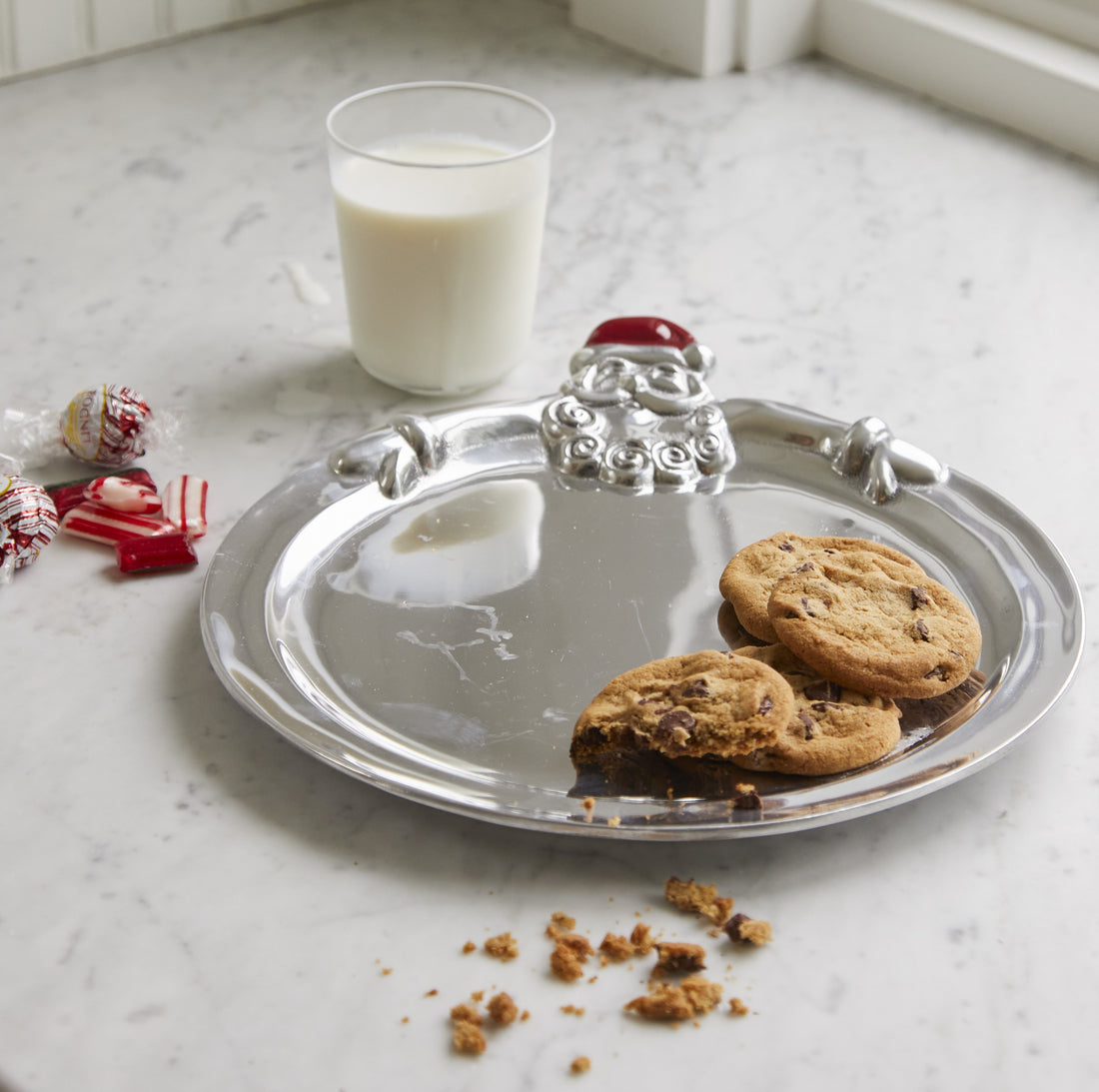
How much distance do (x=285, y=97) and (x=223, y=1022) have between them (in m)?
1.25

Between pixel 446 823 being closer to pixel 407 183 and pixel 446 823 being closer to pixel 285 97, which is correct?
pixel 407 183

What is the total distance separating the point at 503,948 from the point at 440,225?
1.76 feet

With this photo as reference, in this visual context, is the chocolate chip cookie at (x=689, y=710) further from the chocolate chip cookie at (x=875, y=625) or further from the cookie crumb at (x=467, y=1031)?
the cookie crumb at (x=467, y=1031)

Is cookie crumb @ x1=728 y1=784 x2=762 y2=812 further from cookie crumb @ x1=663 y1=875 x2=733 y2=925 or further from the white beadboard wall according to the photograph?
the white beadboard wall

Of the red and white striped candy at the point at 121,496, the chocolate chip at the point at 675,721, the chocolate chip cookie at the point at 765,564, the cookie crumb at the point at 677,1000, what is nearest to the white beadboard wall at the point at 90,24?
the red and white striped candy at the point at 121,496

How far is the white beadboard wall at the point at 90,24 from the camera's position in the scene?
1.52m

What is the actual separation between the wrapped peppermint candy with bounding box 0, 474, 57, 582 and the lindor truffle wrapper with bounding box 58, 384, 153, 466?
7cm

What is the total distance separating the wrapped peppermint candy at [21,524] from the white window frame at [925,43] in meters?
1.07

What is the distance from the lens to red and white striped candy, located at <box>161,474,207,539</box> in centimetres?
88

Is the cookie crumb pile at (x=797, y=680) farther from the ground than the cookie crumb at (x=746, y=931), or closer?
farther from the ground

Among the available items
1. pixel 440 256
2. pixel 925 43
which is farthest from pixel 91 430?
pixel 925 43

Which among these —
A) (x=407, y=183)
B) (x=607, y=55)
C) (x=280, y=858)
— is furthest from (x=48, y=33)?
(x=280, y=858)

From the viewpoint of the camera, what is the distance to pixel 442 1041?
1.85 ft

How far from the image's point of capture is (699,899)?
2.05ft
